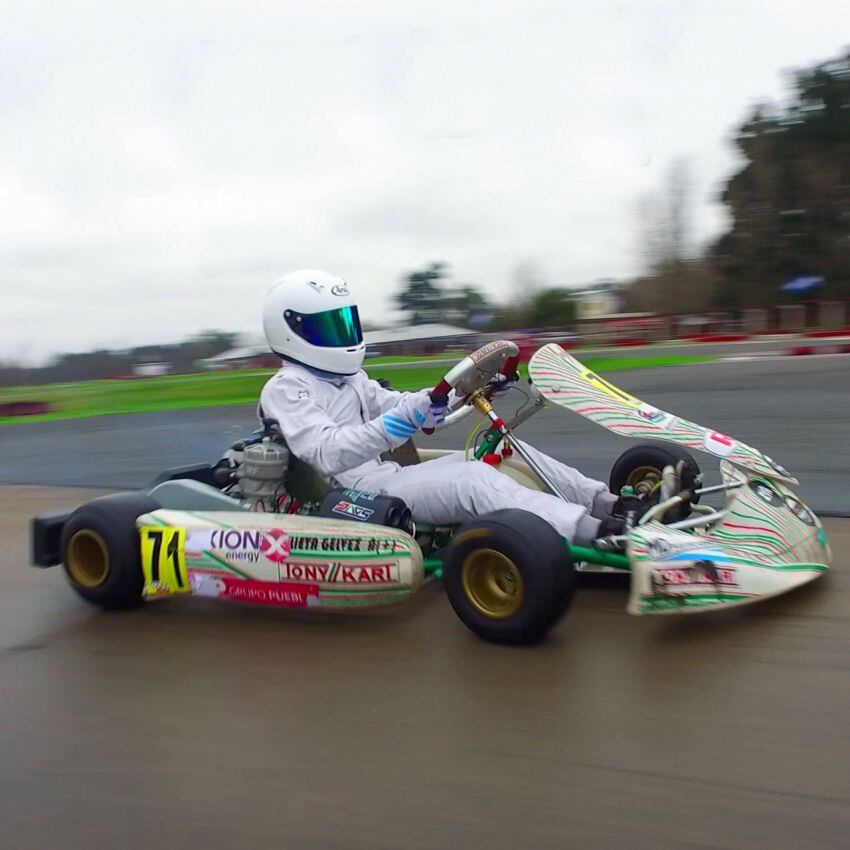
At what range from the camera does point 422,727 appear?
2.52m

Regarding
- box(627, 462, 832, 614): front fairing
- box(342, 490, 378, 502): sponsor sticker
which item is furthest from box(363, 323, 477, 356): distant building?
box(627, 462, 832, 614): front fairing

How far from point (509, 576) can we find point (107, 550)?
5.07 feet

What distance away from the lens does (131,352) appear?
9.82 metres

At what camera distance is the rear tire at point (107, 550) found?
355 centimetres

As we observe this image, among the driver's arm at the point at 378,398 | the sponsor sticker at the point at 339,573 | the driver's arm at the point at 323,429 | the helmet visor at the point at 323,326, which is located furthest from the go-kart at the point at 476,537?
the helmet visor at the point at 323,326

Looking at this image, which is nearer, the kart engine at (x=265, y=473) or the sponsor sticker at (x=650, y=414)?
the sponsor sticker at (x=650, y=414)

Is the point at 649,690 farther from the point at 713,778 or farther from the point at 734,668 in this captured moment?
the point at 713,778

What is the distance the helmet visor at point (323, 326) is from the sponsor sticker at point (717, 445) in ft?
4.58

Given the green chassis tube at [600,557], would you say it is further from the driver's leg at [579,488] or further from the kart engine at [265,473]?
the kart engine at [265,473]

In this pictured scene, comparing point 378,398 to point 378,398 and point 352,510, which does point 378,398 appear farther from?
point 352,510

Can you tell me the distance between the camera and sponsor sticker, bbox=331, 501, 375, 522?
3301 mm

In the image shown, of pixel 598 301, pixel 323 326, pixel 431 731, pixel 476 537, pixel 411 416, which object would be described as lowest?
pixel 431 731

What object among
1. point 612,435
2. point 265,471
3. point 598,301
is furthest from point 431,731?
point 598,301

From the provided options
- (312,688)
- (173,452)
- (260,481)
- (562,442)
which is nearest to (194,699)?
(312,688)
